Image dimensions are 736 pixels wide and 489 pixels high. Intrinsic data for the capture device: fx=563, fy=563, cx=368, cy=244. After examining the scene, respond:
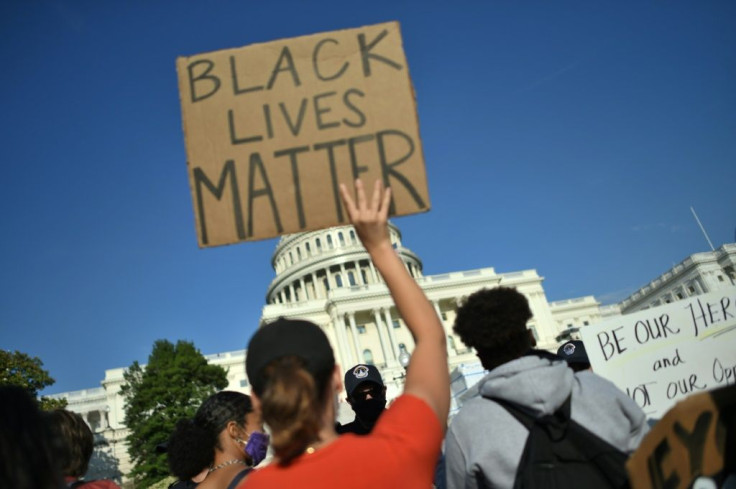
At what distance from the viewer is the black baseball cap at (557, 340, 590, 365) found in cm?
523

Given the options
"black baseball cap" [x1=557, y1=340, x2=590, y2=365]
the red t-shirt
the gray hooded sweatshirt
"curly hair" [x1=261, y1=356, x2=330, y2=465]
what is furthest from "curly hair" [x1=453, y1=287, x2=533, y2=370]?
"black baseball cap" [x1=557, y1=340, x2=590, y2=365]

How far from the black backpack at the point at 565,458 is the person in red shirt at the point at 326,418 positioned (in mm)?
718

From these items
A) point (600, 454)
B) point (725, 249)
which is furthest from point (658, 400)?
point (725, 249)

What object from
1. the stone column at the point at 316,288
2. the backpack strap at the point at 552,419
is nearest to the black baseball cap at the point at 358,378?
the backpack strap at the point at 552,419

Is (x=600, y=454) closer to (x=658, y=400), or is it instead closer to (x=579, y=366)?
(x=658, y=400)

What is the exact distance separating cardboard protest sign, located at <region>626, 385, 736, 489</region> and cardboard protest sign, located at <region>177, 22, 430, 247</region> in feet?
3.69

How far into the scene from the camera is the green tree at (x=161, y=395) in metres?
37.9

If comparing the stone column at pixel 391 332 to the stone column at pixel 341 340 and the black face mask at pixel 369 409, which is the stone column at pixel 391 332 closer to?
the stone column at pixel 341 340

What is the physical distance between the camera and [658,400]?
452 centimetres

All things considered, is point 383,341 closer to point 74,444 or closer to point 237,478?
point 237,478

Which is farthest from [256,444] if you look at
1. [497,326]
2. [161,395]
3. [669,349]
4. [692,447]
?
[161,395]

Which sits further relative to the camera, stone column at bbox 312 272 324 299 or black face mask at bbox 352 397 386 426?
stone column at bbox 312 272 324 299

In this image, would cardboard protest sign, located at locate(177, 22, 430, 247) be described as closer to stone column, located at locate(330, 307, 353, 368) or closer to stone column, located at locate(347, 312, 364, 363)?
stone column, located at locate(330, 307, 353, 368)

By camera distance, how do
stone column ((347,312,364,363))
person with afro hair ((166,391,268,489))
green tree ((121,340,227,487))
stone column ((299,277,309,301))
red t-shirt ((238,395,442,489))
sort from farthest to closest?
stone column ((299,277,309,301)), stone column ((347,312,364,363)), green tree ((121,340,227,487)), person with afro hair ((166,391,268,489)), red t-shirt ((238,395,442,489))
